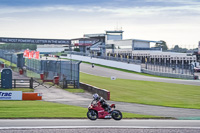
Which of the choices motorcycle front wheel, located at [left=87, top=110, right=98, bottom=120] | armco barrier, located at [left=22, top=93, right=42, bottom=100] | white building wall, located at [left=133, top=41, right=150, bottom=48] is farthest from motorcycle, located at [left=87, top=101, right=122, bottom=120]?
white building wall, located at [left=133, top=41, right=150, bottom=48]

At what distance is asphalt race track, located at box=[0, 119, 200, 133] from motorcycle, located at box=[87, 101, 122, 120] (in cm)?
28

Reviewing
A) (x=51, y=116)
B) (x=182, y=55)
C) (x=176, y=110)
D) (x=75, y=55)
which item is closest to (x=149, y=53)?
(x=182, y=55)

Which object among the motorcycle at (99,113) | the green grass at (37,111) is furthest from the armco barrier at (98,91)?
the motorcycle at (99,113)

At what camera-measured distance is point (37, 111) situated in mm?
21406

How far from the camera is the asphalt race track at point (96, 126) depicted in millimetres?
16562

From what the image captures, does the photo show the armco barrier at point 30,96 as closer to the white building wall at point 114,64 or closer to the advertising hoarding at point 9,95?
the advertising hoarding at point 9,95

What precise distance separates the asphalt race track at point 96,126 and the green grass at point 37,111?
48.3 inches

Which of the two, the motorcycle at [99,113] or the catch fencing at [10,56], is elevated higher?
the catch fencing at [10,56]

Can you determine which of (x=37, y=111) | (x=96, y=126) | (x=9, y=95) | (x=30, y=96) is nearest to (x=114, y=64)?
(x=30, y=96)

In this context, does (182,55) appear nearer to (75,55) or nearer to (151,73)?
(151,73)

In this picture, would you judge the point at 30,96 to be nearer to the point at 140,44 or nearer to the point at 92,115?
the point at 92,115

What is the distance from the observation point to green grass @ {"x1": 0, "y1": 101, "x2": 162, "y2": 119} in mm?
20047

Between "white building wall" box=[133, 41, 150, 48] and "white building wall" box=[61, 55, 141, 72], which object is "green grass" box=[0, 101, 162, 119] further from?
"white building wall" box=[133, 41, 150, 48]

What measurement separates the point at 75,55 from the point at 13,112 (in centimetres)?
7359
